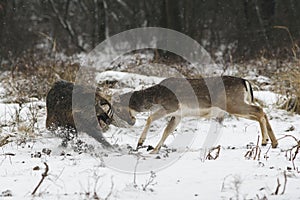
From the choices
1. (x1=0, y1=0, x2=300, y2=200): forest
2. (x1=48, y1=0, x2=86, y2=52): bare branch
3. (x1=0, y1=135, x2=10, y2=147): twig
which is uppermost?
(x1=48, y1=0, x2=86, y2=52): bare branch

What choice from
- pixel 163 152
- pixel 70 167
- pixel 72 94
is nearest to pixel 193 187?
pixel 70 167

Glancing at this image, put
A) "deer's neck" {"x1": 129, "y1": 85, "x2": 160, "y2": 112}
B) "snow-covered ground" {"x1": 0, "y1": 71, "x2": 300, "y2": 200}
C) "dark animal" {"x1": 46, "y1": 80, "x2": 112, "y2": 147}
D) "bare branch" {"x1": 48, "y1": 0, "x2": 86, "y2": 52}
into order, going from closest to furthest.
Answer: "snow-covered ground" {"x1": 0, "y1": 71, "x2": 300, "y2": 200}, "dark animal" {"x1": 46, "y1": 80, "x2": 112, "y2": 147}, "deer's neck" {"x1": 129, "y1": 85, "x2": 160, "y2": 112}, "bare branch" {"x1": 48, "y1": 0, "x2": 86, "y2": 52}

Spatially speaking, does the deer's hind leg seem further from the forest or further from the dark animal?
the dark animal

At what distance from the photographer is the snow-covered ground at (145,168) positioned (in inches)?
153

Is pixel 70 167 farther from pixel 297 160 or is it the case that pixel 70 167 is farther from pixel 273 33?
pixel 273 33

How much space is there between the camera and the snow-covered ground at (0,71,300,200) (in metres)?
3.90

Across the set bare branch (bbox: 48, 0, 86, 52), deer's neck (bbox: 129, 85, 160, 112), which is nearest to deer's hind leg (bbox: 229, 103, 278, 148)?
deer's neck (bbox: 129, 85, 160, 112)

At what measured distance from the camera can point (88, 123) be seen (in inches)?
243

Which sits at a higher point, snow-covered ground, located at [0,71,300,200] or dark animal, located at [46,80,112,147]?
dark animal, located at [46,80,112,147]

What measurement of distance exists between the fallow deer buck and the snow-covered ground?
36 cm

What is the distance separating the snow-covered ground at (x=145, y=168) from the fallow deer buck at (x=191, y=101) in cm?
36

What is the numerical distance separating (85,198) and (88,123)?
2.52 meters

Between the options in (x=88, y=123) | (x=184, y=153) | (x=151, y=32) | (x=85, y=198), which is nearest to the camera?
(x=85, y=198)

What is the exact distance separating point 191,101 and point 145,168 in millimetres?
2004
